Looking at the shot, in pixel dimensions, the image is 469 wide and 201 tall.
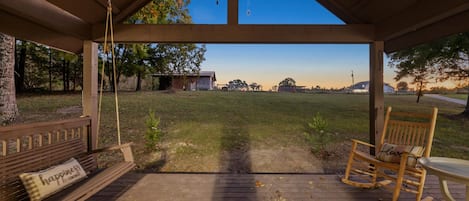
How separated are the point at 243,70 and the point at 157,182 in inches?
315

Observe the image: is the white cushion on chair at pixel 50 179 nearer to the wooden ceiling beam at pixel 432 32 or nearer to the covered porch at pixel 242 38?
the covered porch at pixel 242 38

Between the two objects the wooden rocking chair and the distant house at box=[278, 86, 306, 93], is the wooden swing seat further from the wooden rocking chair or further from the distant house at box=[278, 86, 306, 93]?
the distant house at box=[278, 86, 306, 93]

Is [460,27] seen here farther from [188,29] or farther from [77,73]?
[77,73]

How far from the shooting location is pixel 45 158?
2.09 meters

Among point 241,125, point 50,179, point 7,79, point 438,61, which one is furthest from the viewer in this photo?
point 438,61

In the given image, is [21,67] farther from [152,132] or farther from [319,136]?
[319,136]

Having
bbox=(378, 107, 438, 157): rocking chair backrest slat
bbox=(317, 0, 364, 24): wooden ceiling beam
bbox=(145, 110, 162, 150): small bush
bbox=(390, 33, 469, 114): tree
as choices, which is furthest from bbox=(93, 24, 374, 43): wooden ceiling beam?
bbox=(390, 33, 469, 114): tree

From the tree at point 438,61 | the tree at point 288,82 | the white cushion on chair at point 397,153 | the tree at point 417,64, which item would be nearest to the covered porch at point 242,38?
the white cushion on chair at point 397,153

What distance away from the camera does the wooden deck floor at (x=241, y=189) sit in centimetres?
250

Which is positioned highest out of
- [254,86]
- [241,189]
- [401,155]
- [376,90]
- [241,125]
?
[254,86]

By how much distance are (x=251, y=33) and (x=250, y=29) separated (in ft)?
0.17

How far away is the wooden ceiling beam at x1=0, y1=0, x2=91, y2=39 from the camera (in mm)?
2035

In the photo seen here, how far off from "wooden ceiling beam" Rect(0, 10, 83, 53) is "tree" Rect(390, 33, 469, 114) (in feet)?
30.5

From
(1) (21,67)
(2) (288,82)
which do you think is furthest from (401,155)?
(1) (21,67)
